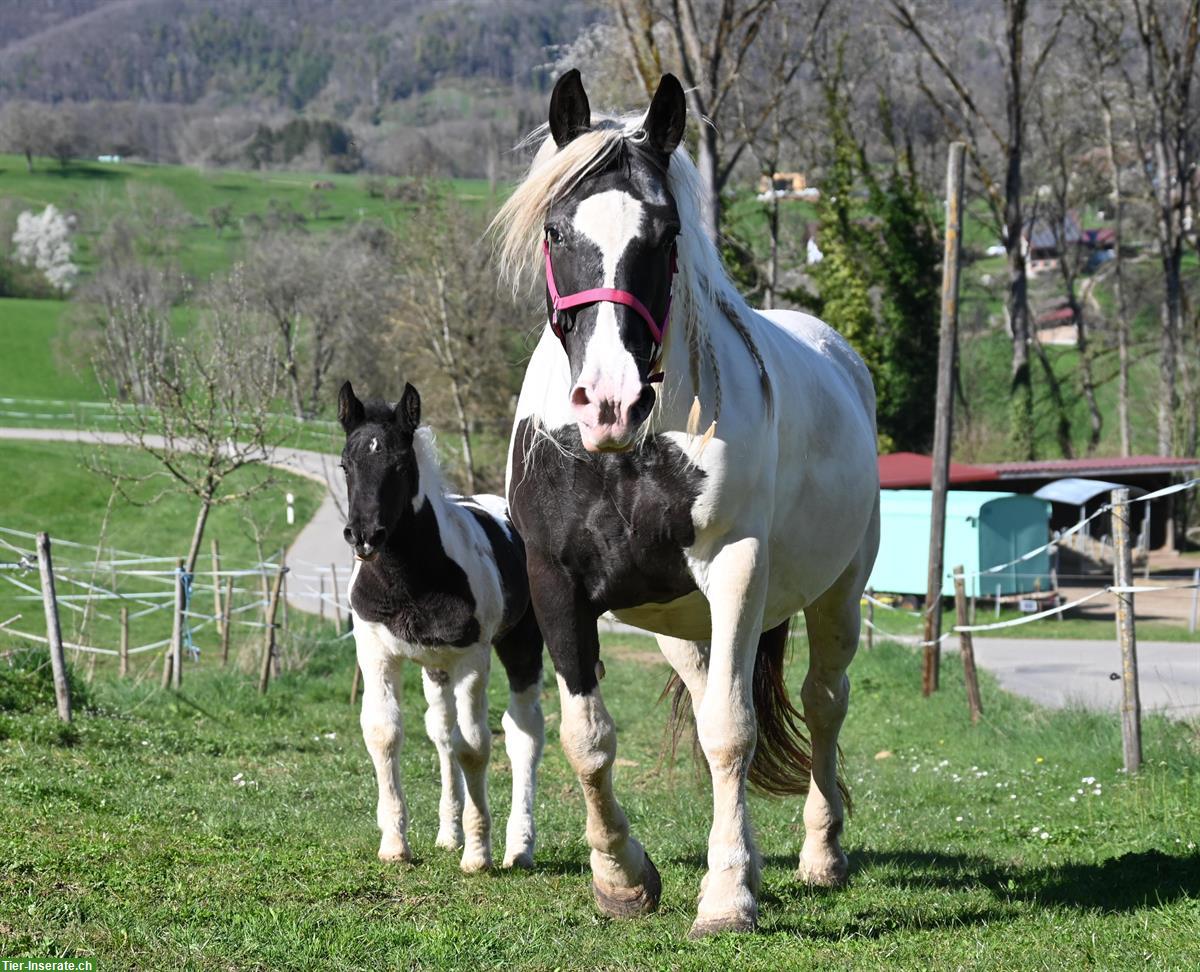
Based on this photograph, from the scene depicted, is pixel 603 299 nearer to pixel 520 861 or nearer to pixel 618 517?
pixel 618 517

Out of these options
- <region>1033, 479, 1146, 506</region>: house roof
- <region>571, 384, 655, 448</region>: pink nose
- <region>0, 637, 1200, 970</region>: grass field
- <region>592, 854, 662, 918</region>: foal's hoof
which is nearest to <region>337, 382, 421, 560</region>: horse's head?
<region>0, 637, 1200, 970</region>: grass field

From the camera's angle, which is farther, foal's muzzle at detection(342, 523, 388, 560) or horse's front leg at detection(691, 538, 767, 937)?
foal's muzzle at detection(342, 523, 388, 560)

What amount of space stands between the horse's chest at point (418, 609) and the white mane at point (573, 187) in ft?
8.22

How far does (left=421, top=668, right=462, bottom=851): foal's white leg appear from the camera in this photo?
7.26m

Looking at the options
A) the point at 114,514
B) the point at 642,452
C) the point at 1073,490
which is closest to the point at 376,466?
the point at 642,452

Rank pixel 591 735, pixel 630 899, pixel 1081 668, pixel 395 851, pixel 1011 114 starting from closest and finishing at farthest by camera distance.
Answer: pixel 591 735, pixel 630 899, pixel 395 851, pixel 1081 668, pixel 1011 114

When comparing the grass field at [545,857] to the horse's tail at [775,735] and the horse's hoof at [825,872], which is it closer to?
the horse's hoof at [825,872]

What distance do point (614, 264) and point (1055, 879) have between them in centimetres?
358

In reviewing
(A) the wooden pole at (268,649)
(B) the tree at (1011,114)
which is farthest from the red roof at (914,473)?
(A) the wooden pole at (268,649)

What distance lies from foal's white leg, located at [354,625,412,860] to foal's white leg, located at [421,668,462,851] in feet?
0.61

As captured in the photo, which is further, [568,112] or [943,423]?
[943,423]

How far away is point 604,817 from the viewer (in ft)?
16.7

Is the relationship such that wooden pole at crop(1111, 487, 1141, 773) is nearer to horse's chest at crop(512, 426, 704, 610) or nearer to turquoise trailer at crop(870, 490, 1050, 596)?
horse's chest at crop(512, 426, 704, 610)

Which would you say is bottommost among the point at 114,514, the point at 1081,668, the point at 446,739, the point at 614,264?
the point at 1081,668
